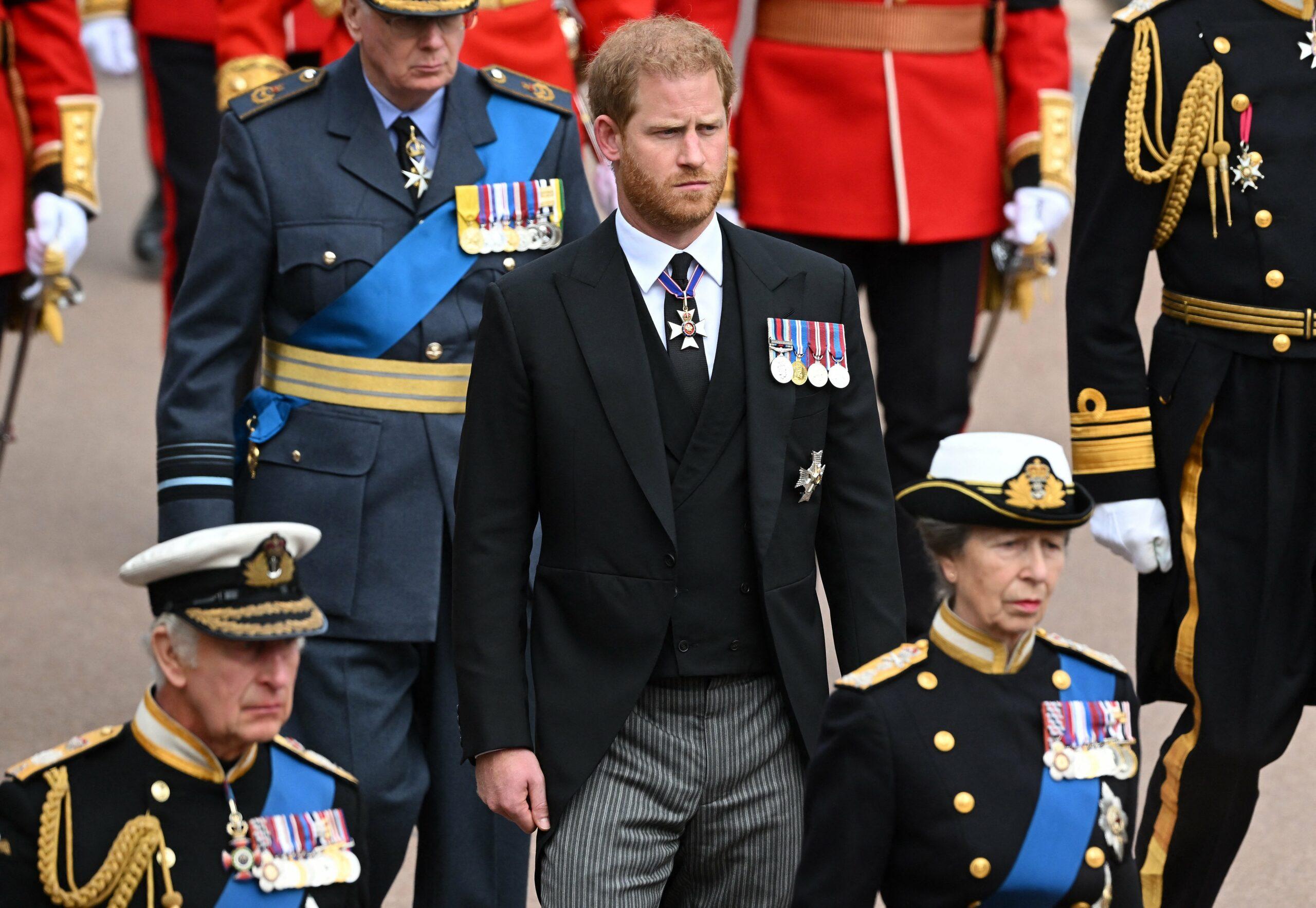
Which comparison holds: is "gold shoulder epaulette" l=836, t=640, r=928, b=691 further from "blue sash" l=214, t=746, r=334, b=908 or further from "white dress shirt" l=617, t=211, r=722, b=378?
"blue sash" l=214, t=746, r=334, b=908

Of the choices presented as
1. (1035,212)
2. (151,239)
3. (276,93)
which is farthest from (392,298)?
(151,239)

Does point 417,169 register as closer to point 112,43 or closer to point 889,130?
point 889,130

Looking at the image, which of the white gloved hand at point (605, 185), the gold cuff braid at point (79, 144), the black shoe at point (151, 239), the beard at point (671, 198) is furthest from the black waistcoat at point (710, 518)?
the black shoe at point (151, 239)

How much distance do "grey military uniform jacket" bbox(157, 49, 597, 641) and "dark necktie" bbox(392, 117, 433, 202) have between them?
0.02m

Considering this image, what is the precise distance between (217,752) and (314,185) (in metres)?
1.22

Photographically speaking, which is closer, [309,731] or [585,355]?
[585,355]

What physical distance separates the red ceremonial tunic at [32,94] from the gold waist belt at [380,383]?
1.47 meters

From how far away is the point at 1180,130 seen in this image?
167 inches

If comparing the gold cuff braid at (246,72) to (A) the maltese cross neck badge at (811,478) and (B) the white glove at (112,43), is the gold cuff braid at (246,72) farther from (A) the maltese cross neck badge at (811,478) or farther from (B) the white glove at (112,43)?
(A) the maltese cross neck badge at (811,478)

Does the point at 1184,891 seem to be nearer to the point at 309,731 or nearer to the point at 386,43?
the point at 309,731

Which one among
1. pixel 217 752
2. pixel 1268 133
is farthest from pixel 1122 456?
pixel 217 752

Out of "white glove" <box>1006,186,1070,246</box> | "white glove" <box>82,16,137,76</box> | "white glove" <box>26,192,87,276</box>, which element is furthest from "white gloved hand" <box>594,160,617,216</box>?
"white glove" <box>82,16,137,76</box>

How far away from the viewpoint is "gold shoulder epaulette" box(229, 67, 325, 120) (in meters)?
4.16

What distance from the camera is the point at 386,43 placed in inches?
161
